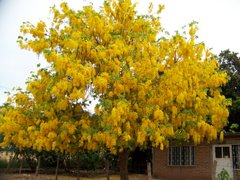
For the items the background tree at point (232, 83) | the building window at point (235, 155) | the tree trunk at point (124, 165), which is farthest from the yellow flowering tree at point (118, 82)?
the background tree at point (232, 83)

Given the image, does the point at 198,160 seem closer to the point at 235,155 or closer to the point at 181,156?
the point at 181,156

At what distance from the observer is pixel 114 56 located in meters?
12.2

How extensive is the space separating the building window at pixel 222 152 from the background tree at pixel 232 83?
10.0 ft

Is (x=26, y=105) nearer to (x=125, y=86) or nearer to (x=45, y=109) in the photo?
(x=45, y=109)

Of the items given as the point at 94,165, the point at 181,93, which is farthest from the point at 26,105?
the point at 94,165

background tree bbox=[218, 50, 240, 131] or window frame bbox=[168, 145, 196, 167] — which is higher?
background tree bbox=[218, 50, 240, 131]

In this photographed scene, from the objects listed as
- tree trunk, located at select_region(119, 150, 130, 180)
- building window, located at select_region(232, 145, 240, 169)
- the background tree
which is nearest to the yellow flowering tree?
tree trunk, located at select_region(119, 150, 130, 180)

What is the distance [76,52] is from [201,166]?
→ 477 inches

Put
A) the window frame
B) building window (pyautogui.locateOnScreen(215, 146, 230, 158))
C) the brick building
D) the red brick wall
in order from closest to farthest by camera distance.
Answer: the brick building < building window (pyautogui.locateOnScreen(215, 146, 230, 158)) < the red brick wall < the window frame

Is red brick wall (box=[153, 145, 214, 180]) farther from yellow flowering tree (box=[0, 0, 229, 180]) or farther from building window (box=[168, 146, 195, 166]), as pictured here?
yellow flowering tree (box=[0, 0, 229, 180])

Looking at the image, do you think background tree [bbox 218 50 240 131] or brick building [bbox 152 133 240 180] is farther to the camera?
background tree [bbox 218 50 240 131]

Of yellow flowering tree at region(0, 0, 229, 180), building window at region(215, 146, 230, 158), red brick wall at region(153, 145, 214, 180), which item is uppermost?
yellow flowering tree at region(0, 0, 229, 180)

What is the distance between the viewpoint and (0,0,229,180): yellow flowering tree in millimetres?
11578

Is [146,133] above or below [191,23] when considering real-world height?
below
